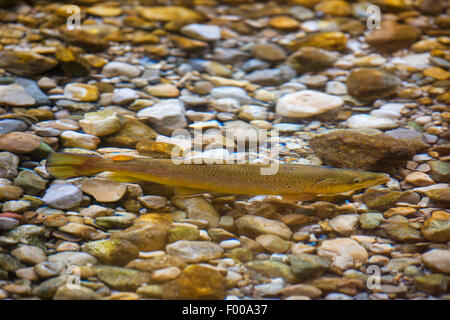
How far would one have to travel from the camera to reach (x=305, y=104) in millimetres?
5359

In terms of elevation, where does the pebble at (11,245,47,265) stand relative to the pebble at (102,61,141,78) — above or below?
below

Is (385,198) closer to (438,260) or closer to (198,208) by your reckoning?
(438,260)

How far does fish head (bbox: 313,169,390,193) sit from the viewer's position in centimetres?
386

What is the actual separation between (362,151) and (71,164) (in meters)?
2.58

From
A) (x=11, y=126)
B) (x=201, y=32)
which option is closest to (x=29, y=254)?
(x=11, y=126)

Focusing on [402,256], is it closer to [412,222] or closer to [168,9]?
[412,222]

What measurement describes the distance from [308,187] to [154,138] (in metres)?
1.73

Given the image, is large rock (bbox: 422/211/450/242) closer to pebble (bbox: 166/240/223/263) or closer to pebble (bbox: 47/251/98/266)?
pebble (bbox: 166/240/223/263)

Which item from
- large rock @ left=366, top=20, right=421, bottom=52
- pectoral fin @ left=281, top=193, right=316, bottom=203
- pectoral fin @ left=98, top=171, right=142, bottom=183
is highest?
large rock @ left=366, top=20, right=421, bottom=52

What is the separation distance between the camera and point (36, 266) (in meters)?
3.11

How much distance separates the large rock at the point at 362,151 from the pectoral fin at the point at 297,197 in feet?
1.98

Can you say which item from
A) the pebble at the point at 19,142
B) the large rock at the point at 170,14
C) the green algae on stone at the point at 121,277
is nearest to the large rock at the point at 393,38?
the large rock at the point at 170,14

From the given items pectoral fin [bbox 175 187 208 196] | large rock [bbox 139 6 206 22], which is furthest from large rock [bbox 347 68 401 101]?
large rock [bbox 139 6 206 22]

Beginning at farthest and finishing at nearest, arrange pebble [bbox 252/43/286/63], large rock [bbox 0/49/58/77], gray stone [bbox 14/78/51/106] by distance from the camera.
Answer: pebble [bbox 252/43/286/63]
large rock [bbox 0/49/58/77]
gray stone [bbox 14/78/51/106]
